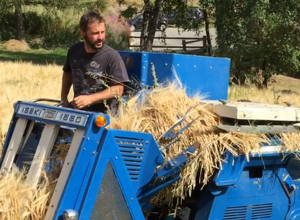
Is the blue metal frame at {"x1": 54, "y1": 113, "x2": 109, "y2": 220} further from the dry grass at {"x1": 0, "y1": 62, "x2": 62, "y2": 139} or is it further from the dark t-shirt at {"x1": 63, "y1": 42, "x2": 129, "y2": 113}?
the dry grass at {"x1": 0, "y1": 62, "x2": 62, "y2": 139}

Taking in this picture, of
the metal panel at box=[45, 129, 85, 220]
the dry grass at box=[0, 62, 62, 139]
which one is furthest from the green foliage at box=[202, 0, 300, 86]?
the metal panel at box=[45, 129, 85, 220]

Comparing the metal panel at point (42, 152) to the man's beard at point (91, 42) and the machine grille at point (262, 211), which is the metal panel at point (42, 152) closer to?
the man's beard at point (91, 42)

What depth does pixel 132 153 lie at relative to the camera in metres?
3.60

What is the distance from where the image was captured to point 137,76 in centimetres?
477

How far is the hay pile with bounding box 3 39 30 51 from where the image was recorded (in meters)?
27.6

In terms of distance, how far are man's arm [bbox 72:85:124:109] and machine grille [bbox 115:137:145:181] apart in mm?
681

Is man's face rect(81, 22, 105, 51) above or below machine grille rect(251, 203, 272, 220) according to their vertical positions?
above

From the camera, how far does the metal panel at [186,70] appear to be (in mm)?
4715

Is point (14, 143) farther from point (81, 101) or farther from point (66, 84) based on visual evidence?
point (66, 84)

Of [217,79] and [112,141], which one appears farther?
[217,79]

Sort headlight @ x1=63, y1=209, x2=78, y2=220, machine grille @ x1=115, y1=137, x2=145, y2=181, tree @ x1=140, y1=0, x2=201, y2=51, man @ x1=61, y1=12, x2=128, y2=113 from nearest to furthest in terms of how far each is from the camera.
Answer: headlight @ x1=63, y1=209, x2=78, y2=220 < machine grille @ x1=115, y1=137, x2=145, y2=181 < man @ x1=61, y1=12, x2=128, y2=113 < tree @ x1=140, y1=0, x2=201, y2=51

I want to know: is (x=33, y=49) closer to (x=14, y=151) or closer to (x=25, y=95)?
(x=25, y=95)

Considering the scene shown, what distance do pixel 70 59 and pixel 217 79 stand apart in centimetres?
131

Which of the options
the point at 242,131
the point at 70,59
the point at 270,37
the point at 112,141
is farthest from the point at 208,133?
the point at 270,37
